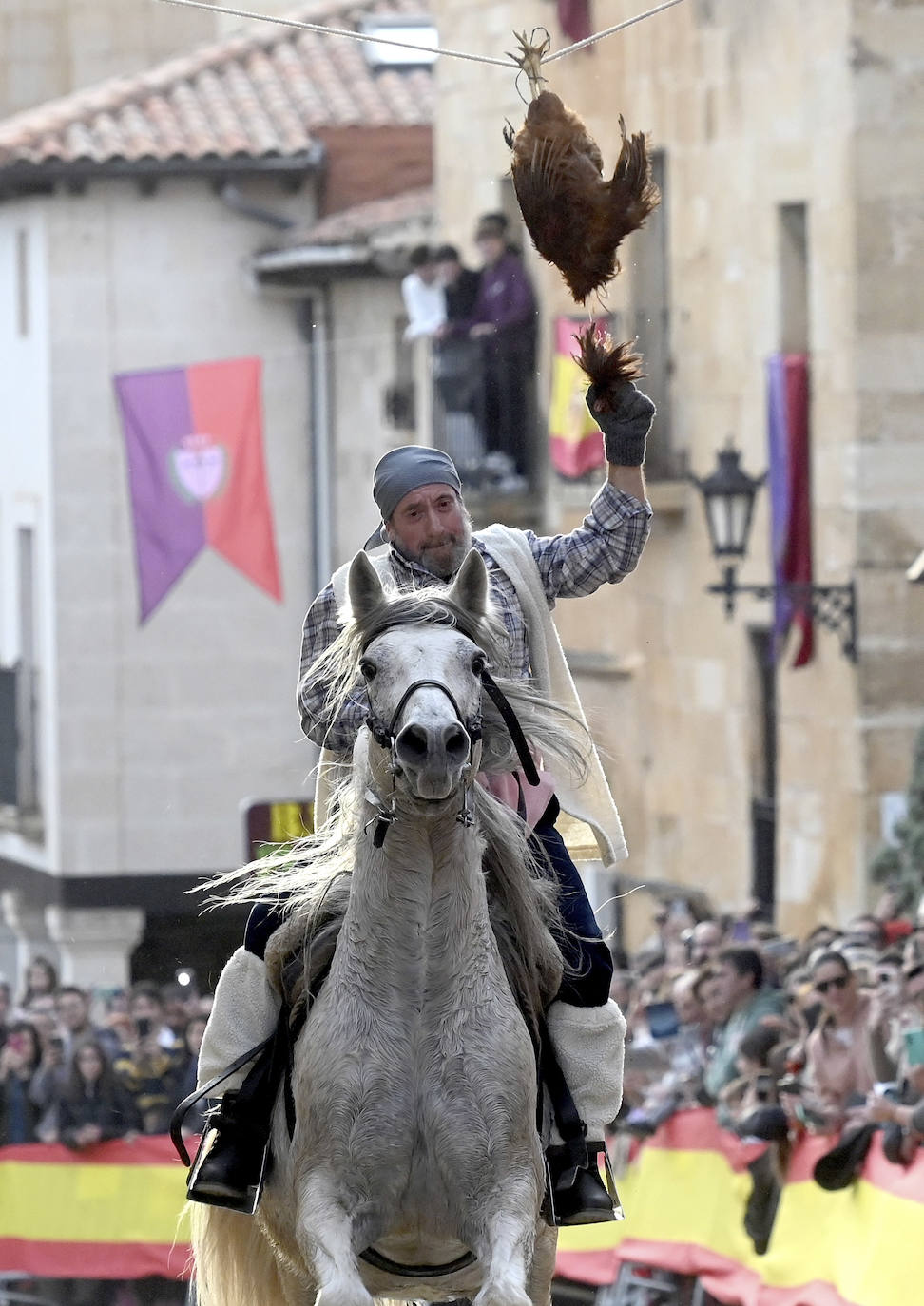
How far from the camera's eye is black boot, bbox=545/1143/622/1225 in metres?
7.79

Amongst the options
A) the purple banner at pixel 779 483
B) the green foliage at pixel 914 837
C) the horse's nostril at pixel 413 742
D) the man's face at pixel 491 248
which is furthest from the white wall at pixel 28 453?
the horse's nostril at pixel 413 742

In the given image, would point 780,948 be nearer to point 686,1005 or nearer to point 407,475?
point 686,1005

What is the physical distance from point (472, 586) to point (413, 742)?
68 centimetres

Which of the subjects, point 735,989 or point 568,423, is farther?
point 568,423

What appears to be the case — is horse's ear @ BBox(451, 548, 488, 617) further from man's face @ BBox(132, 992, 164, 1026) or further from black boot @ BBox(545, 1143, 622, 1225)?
man's face @ BBox(132, 992, 164, 1026)

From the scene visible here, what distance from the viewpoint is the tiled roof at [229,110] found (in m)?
32.0

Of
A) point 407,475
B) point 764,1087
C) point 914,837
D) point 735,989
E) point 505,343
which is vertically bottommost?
point 764,1087

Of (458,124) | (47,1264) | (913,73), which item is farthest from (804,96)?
(47,1264)

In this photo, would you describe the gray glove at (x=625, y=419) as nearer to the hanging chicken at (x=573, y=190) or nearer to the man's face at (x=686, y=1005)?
the hanging chicken at (x=573, y=190)

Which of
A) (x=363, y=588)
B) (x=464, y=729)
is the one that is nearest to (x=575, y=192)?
(x=363, y=588)

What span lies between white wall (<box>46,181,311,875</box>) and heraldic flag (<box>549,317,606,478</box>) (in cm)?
767

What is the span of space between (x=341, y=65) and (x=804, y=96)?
13277 mm

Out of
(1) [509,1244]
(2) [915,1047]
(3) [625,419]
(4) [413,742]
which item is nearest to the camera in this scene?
(4) [413,742]

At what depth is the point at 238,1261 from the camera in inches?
332
